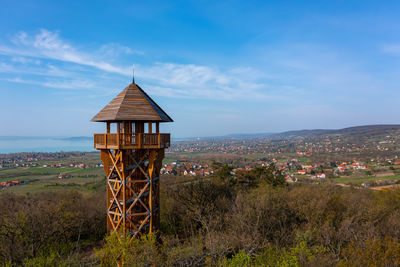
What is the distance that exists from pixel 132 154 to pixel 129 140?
1.33m

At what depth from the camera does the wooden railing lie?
10.5m

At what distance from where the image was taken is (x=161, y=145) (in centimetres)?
1109

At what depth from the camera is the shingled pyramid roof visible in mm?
10706

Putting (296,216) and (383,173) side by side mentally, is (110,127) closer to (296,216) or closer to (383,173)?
(296,216)

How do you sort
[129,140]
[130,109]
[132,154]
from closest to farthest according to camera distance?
[129,140] < [130,109] < [132,154]

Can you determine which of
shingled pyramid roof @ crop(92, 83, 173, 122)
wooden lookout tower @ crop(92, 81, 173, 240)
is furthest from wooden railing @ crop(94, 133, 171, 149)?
shingled pyramid roof @ crop(92, 83, 173, 122)

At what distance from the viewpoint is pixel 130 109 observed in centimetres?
1101

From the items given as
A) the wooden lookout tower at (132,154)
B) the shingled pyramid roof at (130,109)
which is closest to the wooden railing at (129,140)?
the wooden lookout tower at (132,154)

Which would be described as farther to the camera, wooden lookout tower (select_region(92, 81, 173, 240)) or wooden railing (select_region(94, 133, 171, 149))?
wooden lookout tower (select_region(92, 81, 173, 240))

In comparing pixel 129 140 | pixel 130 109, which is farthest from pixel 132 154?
pixel 130 109

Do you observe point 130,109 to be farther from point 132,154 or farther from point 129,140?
point 132,154

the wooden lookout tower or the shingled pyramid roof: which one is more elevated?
the shingled pyramid roof

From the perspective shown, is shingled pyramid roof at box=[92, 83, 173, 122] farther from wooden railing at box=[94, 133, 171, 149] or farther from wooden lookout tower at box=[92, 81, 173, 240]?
wooden railing at box=[94, 133, 171, 149]

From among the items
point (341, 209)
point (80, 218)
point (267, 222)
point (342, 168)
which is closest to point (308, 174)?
point (342, 168)
